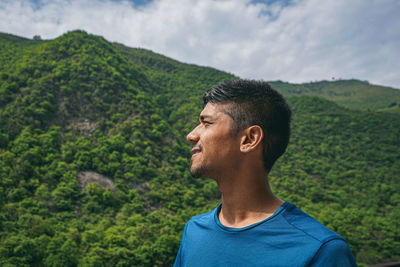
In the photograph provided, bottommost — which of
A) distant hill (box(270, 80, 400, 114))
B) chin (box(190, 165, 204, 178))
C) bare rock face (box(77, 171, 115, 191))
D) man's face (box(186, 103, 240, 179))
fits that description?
bare rock face (box(77, 171, 115, 191))

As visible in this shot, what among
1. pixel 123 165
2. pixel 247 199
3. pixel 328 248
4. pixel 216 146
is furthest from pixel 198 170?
pixel 123 165

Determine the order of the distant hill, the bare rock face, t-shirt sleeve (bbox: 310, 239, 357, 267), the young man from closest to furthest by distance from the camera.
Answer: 1. t-shirt sleeve (bbox: 310, 239, 357, 267)
2. the young man
3. the bare rock face
4. the distant hill

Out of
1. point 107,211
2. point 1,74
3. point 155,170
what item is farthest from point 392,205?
point 1,74

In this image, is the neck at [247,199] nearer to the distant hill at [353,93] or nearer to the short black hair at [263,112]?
the short black hair at [263,112]

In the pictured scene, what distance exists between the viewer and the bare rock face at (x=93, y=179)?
3431 cm

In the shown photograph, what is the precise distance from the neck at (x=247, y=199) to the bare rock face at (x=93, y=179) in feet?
116

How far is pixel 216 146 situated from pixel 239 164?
0.16 m

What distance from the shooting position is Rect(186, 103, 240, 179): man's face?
5.08 ft

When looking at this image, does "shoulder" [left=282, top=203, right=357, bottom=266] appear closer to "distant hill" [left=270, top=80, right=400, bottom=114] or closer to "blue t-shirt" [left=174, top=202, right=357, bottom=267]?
"blue t-shirt" [left=174, top=202, right=357, bottom=267]

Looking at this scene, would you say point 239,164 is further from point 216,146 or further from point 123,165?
point 123,165

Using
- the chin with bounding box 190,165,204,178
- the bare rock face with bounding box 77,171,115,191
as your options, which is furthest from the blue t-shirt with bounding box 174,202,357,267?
the bare rock face with bounding box 77,171,115,191

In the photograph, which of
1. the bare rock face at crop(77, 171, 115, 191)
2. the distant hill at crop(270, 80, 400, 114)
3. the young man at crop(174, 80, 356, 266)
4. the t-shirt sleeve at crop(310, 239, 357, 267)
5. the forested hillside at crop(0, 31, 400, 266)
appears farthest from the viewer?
the distant hill at crop(270, 80, 400, 114)

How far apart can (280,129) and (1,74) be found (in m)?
54.1

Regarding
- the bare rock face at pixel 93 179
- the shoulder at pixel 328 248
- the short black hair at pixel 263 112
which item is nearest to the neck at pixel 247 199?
the short black hair at pixel 263 112
